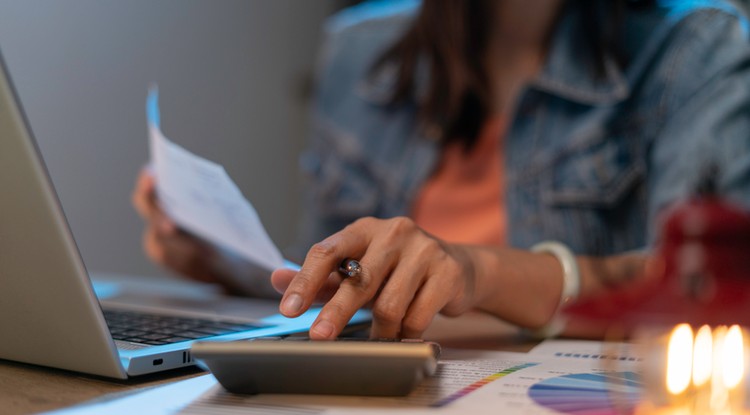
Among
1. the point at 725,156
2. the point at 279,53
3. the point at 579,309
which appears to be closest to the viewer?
the point at 579,309

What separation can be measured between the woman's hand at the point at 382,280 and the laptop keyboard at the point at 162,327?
89 millimetres

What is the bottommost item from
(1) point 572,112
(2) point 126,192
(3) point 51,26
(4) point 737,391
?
(4) point 737,391

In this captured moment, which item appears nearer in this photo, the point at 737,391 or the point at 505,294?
the point at 737,391

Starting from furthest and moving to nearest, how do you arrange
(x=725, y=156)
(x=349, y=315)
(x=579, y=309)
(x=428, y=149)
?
1. (x=428, y=149)
2. (x=725, y=156)
3. (x=349, y=315)
4. (x=579, y=309)

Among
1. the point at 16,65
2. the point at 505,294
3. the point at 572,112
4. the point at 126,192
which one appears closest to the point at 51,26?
the point at 16,65

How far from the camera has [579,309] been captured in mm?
307

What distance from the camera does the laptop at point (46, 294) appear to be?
389 mm

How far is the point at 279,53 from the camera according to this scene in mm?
2486

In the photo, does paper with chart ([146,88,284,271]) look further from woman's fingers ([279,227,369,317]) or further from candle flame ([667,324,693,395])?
candle flame ([667,324,693,395])

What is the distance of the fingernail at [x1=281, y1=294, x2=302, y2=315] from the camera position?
48 centimetres

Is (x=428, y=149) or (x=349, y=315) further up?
(x=428, y=149)

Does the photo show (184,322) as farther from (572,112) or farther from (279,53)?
(279,53)

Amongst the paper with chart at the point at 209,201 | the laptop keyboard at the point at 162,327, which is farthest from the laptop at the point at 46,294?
the paper with chart at the point at 209,201

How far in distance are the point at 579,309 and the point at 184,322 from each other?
0.43 metres
